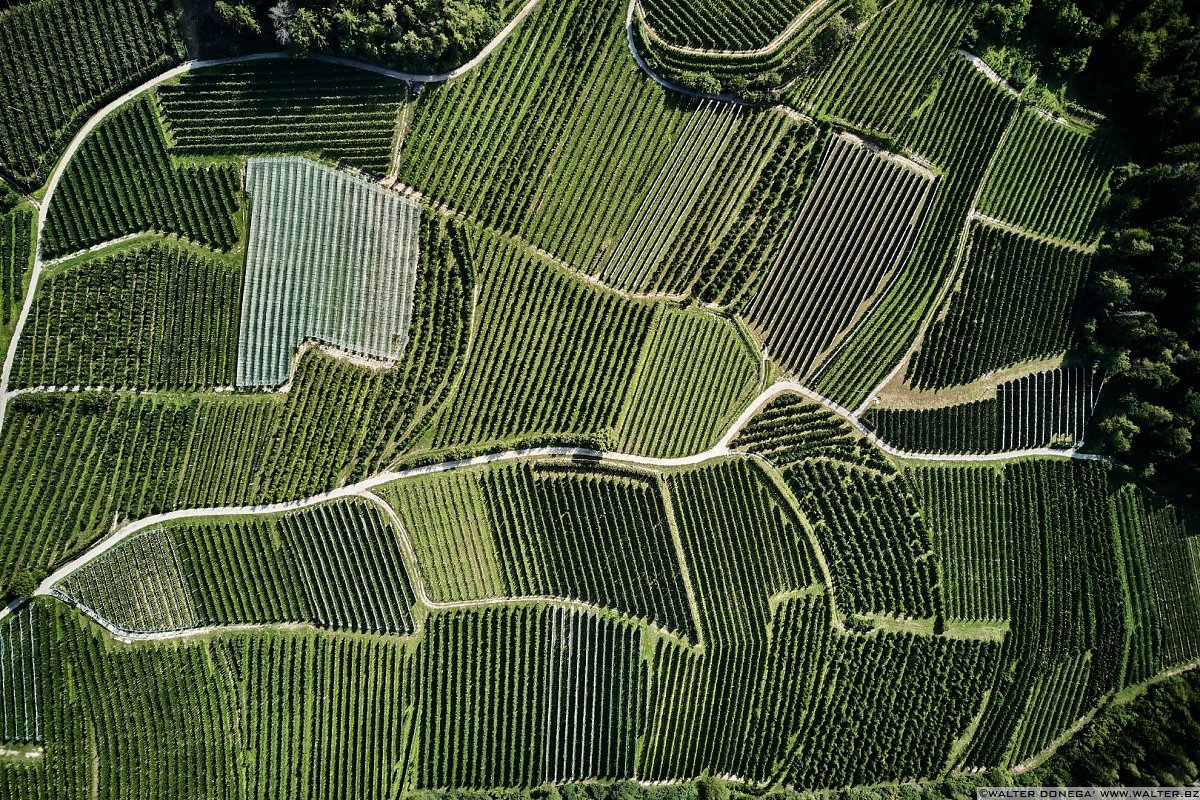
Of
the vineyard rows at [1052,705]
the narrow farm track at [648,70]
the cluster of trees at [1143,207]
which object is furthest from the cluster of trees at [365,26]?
the vineyard rows at [1052,705]

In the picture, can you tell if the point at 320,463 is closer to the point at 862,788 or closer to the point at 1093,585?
the point at 862,788

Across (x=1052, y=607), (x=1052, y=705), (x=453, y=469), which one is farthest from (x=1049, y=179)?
(x=453, y=469)

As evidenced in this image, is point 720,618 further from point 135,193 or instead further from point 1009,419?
point 135,193

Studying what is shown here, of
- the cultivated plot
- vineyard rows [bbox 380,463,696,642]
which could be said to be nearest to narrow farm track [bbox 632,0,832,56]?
vineyard rows [bbox 380,463,696,642]

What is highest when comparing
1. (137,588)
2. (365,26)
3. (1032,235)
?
(1032,235)

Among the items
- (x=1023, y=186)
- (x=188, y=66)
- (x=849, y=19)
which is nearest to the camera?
(x=188, y=66)

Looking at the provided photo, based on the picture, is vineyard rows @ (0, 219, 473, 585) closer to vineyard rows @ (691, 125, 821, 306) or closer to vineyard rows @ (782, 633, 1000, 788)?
vineyard rows @ (691, 125, 821, 306)

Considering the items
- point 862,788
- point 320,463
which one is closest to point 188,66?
point 320,463
